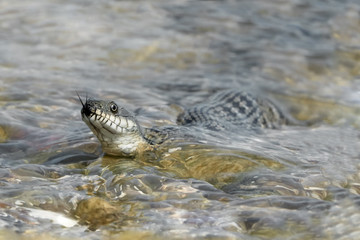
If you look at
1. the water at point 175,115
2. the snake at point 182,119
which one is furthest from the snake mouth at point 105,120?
the water at point 175,115

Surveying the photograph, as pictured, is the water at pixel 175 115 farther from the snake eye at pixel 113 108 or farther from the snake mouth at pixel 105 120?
the snake eye at pixel 113 108

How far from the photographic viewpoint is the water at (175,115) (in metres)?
4.87

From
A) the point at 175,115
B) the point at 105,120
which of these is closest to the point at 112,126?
the point at 105,120

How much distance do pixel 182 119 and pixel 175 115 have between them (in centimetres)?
21

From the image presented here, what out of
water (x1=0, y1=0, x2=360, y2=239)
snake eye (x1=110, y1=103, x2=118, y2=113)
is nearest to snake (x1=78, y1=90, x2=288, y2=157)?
snake eye (x1=110, y1=103, x2=118, y2=113)

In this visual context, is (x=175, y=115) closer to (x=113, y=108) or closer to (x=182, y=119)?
(x=182, y=119)

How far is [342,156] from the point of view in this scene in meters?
6.69

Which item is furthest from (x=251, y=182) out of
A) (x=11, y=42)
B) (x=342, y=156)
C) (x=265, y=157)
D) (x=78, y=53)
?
(x=11, y=42)

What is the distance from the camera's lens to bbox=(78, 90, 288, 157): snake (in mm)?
6297

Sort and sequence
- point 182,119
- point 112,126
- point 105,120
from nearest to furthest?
point 105,120
point 112,126
point 182,119

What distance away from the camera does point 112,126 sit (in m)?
6.38

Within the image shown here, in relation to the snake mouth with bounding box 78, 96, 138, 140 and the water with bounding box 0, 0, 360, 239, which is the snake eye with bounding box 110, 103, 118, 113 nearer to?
the snake mouth with bounding box 78, 96, 138, 140

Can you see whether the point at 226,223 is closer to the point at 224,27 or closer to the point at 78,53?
the point at 78,53

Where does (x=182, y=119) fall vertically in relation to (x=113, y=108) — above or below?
below
